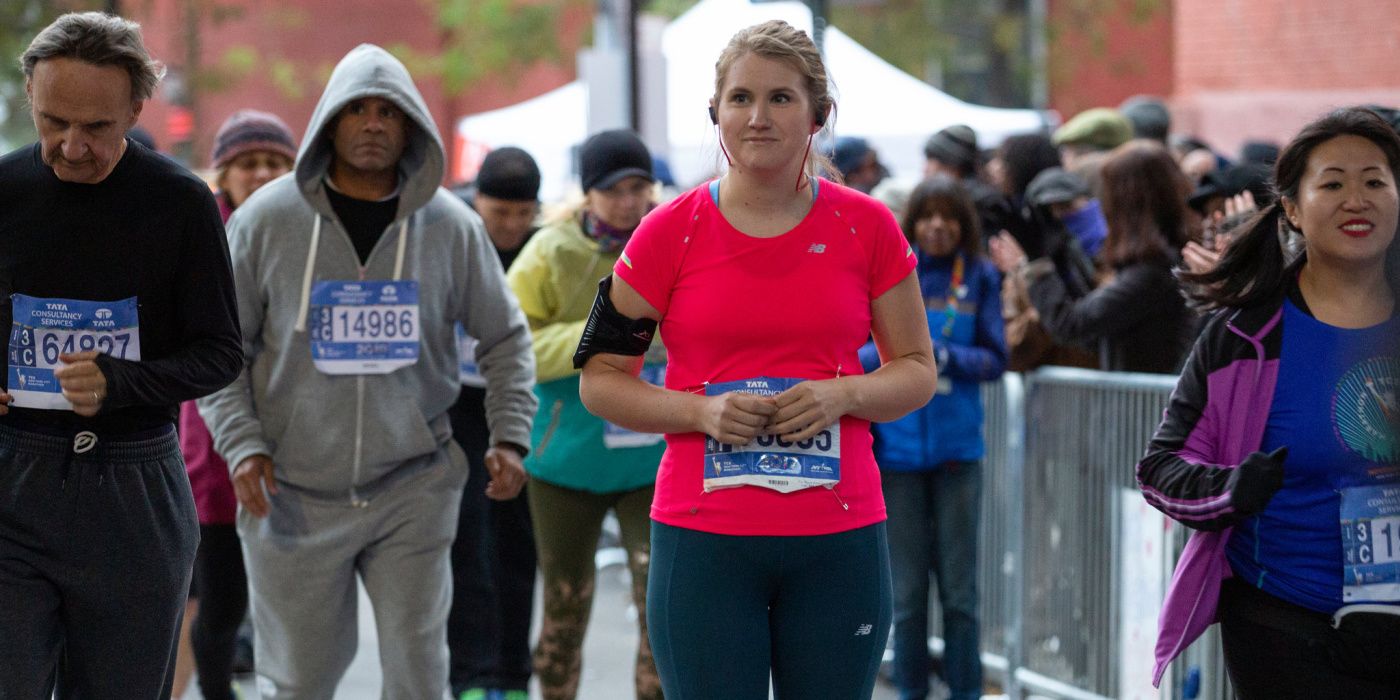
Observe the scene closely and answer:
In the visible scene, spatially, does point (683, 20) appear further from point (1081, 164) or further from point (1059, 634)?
point (1059, 634)

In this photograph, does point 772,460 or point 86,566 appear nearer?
point 772,460

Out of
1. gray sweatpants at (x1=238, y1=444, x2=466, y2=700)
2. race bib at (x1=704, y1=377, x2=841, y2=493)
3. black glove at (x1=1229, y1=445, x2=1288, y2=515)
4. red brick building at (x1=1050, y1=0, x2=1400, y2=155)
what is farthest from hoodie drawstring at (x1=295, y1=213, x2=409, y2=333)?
red brick building at (x1=1050, y1=0, x2=1400, y2=155)

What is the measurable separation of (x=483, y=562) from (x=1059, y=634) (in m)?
2.41

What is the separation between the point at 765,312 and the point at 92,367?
155 cm

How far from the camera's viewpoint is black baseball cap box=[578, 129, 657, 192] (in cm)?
645

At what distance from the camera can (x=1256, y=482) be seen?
3.74 meters

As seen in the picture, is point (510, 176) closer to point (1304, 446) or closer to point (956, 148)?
point (956, 148)

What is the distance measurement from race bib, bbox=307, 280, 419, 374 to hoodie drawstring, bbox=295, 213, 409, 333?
2 centimetres

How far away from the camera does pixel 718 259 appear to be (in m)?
3.82

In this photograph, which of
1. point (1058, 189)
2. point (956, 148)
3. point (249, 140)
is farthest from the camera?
point (956, 148)

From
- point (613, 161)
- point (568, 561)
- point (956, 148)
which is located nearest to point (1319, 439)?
point (568, 561)

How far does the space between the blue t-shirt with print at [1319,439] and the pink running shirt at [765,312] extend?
2.87ft

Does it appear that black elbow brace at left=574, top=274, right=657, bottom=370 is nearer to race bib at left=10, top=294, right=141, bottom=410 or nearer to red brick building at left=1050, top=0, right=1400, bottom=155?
race bib at left=10, top=294, right=141, bottom=410

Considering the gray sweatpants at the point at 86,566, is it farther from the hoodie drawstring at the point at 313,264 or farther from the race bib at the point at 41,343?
the hoodie drawstring at the point at 313,264
